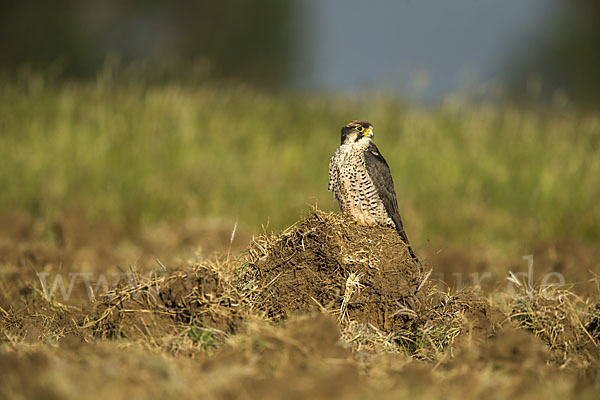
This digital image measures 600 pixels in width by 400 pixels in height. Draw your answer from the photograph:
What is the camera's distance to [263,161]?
8008 millimetres

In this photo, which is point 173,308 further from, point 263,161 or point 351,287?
point 263,161

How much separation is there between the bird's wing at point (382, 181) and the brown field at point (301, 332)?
0.96 ft

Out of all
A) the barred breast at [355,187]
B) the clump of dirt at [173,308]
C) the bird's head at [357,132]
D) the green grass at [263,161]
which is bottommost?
the green grass at [263,161]

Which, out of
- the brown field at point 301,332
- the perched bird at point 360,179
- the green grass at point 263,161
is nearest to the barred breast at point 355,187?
the perched bird at point 360,179

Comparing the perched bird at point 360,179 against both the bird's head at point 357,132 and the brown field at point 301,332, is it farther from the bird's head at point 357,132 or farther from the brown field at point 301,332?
the brown field at point 301,332

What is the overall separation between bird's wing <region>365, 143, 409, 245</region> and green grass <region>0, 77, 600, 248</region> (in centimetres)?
276

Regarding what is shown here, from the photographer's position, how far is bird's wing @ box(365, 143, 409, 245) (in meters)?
3.90

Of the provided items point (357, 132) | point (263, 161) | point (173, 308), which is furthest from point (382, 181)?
point (263, 161)

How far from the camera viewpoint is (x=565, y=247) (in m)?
6.01

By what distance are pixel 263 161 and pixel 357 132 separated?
416 centimetres

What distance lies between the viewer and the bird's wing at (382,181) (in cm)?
390

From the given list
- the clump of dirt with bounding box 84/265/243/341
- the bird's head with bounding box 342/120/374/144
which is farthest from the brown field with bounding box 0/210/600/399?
the bird's head with bounding box 342/120/374/144

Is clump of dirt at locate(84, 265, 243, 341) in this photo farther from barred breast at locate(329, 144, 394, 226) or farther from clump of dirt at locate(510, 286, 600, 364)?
clump of dirt at locate(510, 286, 600, 364)

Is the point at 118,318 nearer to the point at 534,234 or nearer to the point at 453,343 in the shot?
the point at 453,343
